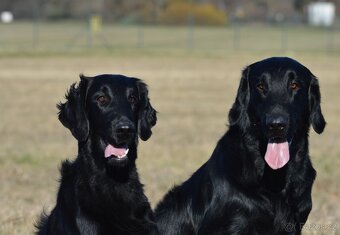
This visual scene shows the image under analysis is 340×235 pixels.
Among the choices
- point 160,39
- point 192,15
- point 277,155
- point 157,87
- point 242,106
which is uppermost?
point 242,106

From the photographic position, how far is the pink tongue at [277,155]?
652 cm

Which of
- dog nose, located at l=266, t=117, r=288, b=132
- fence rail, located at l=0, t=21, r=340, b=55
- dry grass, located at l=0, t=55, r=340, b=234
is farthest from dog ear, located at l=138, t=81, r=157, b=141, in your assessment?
fence rail, located at l=0, t=21, r=340, b=55

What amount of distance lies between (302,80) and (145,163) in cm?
763

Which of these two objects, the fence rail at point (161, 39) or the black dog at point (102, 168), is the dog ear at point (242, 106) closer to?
the black dog at point (102, 168)

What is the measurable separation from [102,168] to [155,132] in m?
11.3

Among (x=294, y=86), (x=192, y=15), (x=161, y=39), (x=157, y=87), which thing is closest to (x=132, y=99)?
(x=294, y=86)

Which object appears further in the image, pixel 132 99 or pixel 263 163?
pixel 132 99

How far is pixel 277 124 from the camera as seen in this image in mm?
6320

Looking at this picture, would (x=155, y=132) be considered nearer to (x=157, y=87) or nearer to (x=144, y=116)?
(x=144, y=116)

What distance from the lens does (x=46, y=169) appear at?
1349 cm

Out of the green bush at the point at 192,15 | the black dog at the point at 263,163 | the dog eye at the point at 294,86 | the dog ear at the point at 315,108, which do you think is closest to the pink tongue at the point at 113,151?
the black dog at the point at 263,163

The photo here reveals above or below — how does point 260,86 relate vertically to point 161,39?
above

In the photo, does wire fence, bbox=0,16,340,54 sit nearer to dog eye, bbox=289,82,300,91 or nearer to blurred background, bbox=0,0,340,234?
blurred background, bbox=0,0,340,234

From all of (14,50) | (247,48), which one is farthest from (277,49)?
(14,50)
